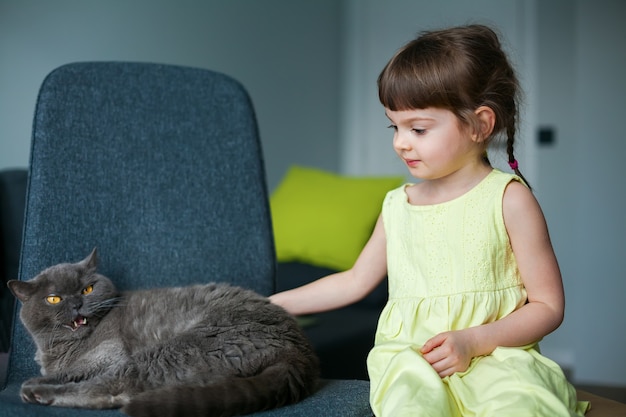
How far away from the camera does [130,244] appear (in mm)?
1603

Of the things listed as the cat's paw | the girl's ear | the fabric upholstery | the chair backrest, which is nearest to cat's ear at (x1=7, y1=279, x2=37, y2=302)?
the chair backrest

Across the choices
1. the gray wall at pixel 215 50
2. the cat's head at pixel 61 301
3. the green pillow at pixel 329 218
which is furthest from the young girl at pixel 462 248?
the gray wall at pixel 215 50

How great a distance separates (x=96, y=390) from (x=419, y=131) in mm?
660

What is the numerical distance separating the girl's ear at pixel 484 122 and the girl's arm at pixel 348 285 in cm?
26

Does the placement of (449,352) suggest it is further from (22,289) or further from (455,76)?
(22,289)

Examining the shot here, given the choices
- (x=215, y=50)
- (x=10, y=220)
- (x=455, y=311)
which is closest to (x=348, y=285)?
(x=455, y=311)

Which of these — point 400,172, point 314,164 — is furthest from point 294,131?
point 400,172

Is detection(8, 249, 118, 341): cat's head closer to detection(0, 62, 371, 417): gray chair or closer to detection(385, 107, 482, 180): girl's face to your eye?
detection(0, 62, 371, 417): gray chair

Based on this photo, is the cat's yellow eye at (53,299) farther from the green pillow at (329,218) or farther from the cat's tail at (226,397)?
the green pillow at (329,218)

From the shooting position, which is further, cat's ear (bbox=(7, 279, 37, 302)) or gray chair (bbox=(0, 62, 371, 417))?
gray chair (bbox=(0, 62, 371, 417))

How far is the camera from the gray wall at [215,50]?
11.1 feet

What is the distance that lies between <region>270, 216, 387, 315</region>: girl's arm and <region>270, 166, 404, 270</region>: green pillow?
5.93 ft

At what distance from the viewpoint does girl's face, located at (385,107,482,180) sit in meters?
1.29

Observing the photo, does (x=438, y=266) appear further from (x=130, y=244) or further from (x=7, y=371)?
(x=7, y=371)
